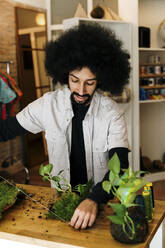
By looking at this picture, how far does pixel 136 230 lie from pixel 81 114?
0.94 metres

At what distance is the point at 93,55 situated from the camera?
6.36ft

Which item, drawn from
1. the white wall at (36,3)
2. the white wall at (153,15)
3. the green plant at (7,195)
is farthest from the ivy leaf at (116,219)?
the white wall at (36,3)

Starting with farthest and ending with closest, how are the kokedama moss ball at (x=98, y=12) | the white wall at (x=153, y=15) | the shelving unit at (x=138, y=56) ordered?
the white wall at (x=153, y=15), the shelving unit at (x=138, y=56), the kokedama moss ball at (x=98, y=12)

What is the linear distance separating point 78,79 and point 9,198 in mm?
766

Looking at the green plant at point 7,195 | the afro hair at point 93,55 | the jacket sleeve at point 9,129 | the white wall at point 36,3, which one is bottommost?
the green plant at point 7,195

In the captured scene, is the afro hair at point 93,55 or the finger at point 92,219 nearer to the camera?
the finger at point 92,219

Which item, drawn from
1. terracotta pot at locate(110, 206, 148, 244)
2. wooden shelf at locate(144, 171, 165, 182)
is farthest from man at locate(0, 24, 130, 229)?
wooden shelf at locate(144, 171, 165, 182)

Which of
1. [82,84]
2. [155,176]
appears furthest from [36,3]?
[82,84]

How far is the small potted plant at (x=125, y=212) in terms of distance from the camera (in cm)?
117

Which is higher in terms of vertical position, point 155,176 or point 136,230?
point 136,230

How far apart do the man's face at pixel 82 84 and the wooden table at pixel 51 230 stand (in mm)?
636

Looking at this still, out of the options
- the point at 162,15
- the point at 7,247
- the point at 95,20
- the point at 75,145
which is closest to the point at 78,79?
the point at 75,145

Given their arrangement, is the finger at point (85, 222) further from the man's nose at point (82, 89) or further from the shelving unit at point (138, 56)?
the shelving unit at point (138, 56)

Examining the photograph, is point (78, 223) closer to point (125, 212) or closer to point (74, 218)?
point (74, 218)
